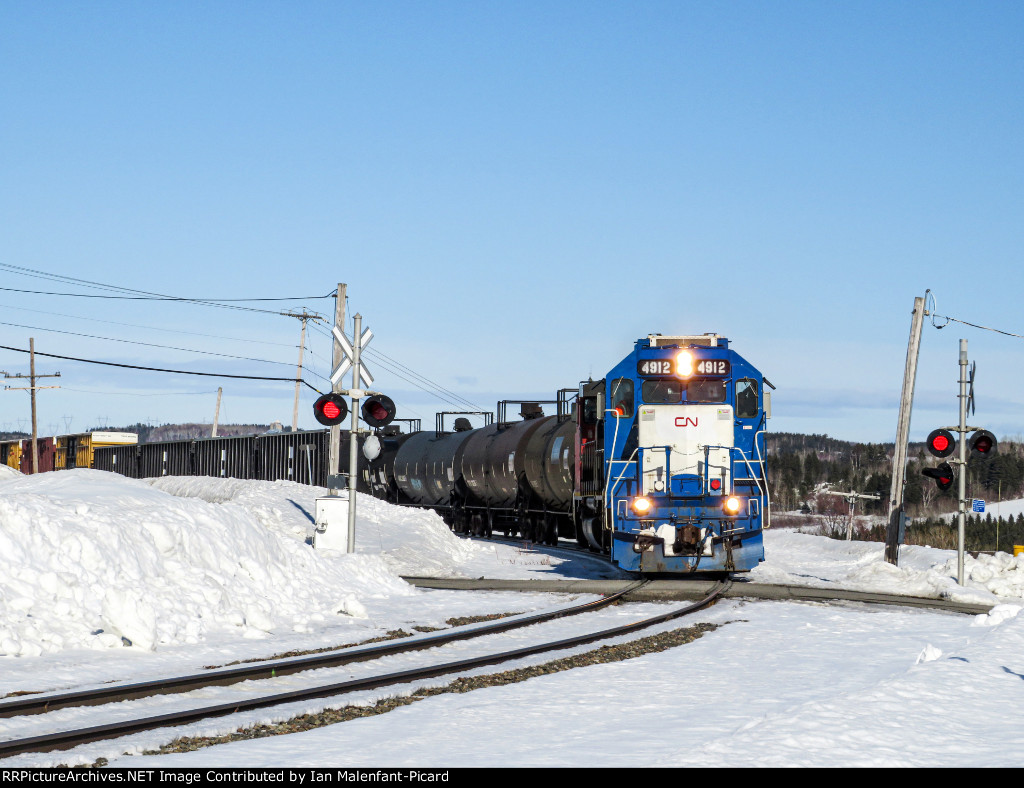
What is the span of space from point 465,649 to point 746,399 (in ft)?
33.6

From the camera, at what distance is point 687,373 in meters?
21.5

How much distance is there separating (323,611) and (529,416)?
64.4 ft

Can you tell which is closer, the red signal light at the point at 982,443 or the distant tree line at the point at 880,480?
the red signal light at the point at 982,443

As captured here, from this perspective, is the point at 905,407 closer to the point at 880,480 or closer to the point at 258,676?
the point at 258,676

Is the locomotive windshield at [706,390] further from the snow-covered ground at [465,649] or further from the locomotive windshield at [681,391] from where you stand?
the snow-covered ground at [465,649]

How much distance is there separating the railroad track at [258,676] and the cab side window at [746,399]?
23.2ft

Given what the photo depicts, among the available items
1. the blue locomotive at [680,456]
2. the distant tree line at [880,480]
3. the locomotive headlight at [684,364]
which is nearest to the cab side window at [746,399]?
the blue locomotive at [680,456]

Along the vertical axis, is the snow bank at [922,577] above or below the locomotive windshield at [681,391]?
below

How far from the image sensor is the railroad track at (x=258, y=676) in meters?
7.98

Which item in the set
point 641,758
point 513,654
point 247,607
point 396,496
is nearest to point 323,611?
point 247,607

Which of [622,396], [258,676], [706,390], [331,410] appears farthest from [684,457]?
[258,676]

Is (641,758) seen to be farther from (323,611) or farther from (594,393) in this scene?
(594,393)

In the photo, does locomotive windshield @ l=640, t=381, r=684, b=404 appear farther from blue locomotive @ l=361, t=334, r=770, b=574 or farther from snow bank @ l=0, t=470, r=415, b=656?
snow bank @ l=0, t=470, r=415, b=656

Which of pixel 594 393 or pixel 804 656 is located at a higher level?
pixel 594 393
